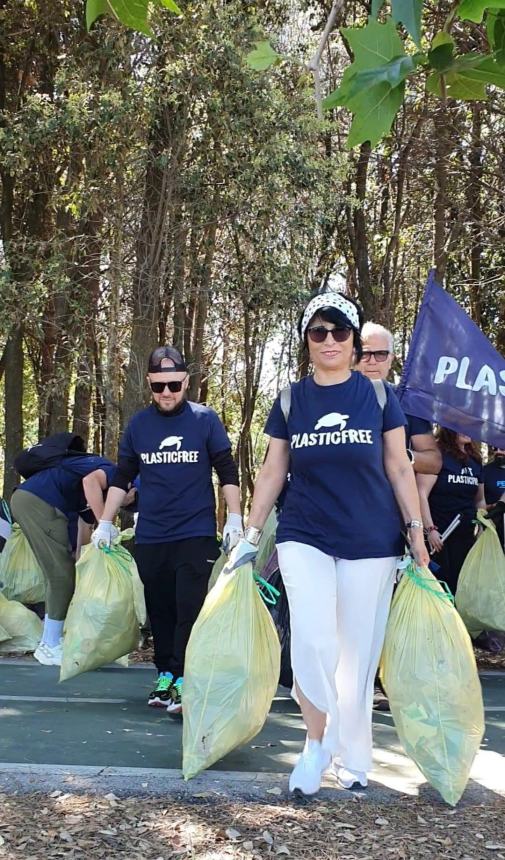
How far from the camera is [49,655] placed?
20.7 feet

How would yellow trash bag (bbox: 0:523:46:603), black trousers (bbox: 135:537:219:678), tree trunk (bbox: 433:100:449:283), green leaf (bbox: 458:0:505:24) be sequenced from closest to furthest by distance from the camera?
green leaf (bbox: 458:0:505:24) < black trousers (bbox: 135:537:219:678) < yellow trash bag (bbox: 0:523:46:603) < tree trunk (bbox: 433:100:449:283)

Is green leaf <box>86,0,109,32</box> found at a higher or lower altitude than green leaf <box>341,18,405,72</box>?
higher

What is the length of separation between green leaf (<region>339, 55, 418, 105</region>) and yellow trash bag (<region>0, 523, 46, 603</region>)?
229 inches

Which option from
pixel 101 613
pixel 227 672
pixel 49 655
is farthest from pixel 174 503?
pixel 49 655

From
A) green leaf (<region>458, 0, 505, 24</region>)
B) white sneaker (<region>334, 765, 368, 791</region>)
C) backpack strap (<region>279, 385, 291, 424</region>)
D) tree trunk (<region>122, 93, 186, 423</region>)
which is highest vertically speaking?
tree trunk (<region>122, 93, 186, 423</region>)

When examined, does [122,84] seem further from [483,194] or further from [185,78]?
[483,194]

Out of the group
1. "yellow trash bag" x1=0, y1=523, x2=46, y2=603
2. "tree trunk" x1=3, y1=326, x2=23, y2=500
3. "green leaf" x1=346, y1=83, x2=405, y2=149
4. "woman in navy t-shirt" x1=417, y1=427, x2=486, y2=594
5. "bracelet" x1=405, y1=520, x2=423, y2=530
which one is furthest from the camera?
"tree trunk" x1=3, y1=326, x2=23, y2=500

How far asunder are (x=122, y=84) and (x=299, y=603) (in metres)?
6.30

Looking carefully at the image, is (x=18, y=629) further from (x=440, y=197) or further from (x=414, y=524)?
(x=440, y=197)

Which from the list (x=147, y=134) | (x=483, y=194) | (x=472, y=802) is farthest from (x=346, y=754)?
(x=483, y=194)

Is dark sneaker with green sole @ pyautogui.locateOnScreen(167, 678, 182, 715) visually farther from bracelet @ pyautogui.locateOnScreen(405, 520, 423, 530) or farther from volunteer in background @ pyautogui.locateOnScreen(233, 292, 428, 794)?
bracelet @ pyautogui.locateOnScreen(405, 520, 423, 530)

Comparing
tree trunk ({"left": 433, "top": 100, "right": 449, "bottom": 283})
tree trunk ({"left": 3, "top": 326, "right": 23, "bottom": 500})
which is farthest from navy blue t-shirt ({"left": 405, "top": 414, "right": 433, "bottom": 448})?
tree trunk ({"left": 3, "top": 326, "right": 23, "bottom": 500})

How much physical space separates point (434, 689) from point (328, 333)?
135cm

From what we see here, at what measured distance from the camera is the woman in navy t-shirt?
6.11 metres
